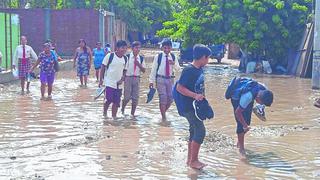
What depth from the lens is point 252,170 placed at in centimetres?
753

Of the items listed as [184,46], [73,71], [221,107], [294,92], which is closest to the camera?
[221,107]

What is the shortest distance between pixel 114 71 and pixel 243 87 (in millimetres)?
4205

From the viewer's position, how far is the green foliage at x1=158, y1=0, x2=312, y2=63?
88.8 ft

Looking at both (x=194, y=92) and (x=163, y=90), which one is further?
(x=163, y=90)

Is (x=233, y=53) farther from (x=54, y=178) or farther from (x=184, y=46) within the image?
(x=54, y=178)

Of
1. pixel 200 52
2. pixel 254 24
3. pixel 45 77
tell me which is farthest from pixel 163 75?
pixel 254 24

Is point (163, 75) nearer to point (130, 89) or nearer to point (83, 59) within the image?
point (130, 89)

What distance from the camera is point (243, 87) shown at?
816 centimetres

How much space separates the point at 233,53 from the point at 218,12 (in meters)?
14.4

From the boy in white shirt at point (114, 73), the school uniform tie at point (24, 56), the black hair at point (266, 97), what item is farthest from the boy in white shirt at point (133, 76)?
the school uniform tie at point (24, 56)

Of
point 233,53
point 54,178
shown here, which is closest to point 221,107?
point 54,178

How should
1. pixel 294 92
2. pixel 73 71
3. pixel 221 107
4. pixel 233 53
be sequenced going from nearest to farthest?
1. pixel 221 107
2. pixel 294 92
3. pixel 73 71
4. pixel 233 53

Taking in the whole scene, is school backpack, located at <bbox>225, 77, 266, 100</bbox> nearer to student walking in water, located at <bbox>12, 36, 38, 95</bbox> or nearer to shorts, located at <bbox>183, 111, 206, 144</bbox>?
shorts, located at <bbox>183, 111, 206, 144</bbox>

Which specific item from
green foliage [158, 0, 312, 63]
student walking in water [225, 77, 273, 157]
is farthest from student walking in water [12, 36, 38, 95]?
green foliage [158, 0, 312, 63]
